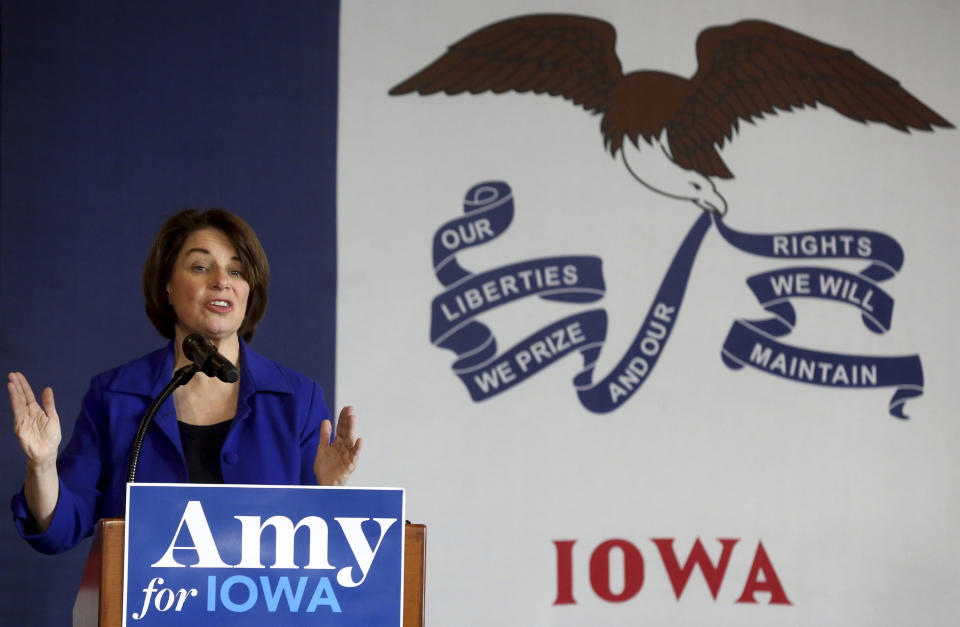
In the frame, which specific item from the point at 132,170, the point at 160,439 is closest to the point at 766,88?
the point at 132,170

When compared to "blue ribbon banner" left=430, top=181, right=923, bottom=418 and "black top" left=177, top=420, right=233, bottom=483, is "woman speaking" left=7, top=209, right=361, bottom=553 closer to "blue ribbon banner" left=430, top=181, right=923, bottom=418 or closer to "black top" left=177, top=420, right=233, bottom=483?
"black top" left=177, top=420, right=233, bottom=483

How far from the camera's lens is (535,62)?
12.3ft

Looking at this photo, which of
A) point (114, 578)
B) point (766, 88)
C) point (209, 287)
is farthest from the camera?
point (766, 88)

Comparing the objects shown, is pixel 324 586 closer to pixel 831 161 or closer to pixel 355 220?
pixel 355 220

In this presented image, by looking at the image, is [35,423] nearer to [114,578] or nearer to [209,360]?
[209,360]

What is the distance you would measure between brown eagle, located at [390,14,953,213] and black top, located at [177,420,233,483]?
6.21 feet

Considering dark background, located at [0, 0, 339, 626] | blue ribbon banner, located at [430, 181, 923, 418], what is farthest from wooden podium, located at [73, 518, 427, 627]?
blue ribbon banner, located at [430, 181, 923, 418]

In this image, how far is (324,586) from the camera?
4.70 feet

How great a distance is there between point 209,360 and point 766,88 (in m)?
2.78

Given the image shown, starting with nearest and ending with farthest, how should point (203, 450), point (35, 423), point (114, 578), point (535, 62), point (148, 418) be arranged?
point (114, 578), point (148, 418), point (35, 423), point (203, 450), point (535, 62)

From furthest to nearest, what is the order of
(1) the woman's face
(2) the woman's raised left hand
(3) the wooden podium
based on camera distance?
(1) the woman's face → (2) the woman's raised left hand → (3) the wooden podium

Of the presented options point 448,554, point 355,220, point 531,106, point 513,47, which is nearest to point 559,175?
point 531,106

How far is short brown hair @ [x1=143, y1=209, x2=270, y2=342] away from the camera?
2.21 metres

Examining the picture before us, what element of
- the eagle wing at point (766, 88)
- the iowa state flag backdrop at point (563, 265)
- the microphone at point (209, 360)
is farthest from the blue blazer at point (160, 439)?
the eagle wing at point (766, 88)
